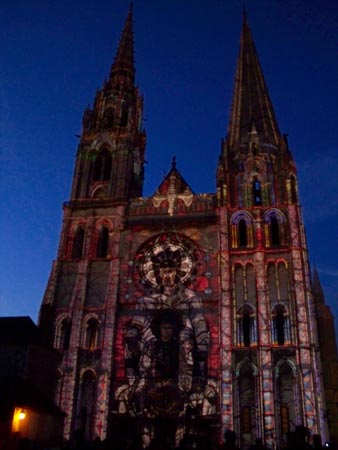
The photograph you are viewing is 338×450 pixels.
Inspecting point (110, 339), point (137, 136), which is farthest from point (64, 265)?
point (137, 136)

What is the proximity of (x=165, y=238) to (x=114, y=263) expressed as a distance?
173 inches

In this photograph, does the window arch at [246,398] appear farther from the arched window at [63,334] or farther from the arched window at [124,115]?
the arched window at [124,115]

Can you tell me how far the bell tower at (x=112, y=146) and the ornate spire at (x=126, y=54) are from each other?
69 centimetres

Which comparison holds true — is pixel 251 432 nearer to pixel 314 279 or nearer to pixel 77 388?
pixel 77 388

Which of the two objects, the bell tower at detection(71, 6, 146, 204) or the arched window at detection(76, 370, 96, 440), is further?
the bell tower at detection(71, 6, 146, 204)

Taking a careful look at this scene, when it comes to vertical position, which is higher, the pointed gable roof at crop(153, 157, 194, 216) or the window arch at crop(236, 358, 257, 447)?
the pointed gable roof at crop(153, 157, 194, 216)

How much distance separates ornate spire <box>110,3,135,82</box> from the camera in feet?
159

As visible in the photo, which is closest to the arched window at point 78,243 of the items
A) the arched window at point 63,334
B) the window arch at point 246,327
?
the arched window at point 63,334

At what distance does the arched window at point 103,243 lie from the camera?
36056 mm

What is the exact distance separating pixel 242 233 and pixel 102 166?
1422 cm

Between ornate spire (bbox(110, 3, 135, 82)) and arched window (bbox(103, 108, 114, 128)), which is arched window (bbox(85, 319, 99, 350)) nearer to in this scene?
arched window (bbox(103, 108, 114, 128))

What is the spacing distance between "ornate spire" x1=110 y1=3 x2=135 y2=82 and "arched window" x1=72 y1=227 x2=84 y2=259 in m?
19.0

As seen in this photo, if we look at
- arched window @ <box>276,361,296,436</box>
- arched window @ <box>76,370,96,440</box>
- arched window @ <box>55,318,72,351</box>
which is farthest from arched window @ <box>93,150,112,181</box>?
arched window @ <box>276,361,296,436</box>

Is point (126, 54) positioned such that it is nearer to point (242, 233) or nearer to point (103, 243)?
point (103, 243)
